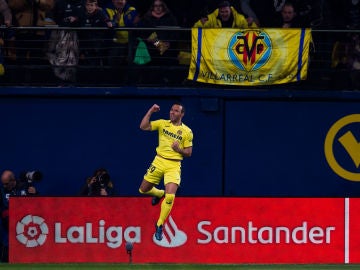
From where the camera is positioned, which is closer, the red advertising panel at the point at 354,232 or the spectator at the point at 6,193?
the red advertising panel at the point at 354,232

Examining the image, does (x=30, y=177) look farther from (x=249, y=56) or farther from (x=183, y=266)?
(x=249, y=56)

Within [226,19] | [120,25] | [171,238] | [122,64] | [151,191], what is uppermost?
[226,19]

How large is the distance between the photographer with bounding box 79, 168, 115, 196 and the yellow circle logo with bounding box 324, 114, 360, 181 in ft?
13.3

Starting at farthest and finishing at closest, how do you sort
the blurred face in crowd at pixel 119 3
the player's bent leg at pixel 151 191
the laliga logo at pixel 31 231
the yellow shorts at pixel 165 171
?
the blurred face in crowd at pixel 119 3 < the laliga logo at pixel 31 231 < the player's bent leg at pixel 151 191 < the yellow shorts at pixel 165 171

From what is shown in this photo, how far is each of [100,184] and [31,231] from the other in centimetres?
161

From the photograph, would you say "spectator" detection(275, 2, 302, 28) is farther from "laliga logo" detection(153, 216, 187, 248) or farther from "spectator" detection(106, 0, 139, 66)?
"laliga logo" detection(153, 216, 187, 248)

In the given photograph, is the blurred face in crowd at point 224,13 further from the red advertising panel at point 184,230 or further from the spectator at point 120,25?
the red advertising panel at point 184,230

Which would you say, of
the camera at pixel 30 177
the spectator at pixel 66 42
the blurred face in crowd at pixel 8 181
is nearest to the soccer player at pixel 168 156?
the camera at pixel 30 177

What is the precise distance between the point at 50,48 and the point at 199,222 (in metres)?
4.19

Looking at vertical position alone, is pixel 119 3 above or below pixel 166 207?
above

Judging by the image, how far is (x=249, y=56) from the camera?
19.0 meters

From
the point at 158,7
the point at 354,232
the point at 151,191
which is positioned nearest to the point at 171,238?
the point at 151,191

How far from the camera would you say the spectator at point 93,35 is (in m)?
19.0

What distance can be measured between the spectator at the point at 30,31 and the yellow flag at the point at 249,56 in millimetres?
2620
